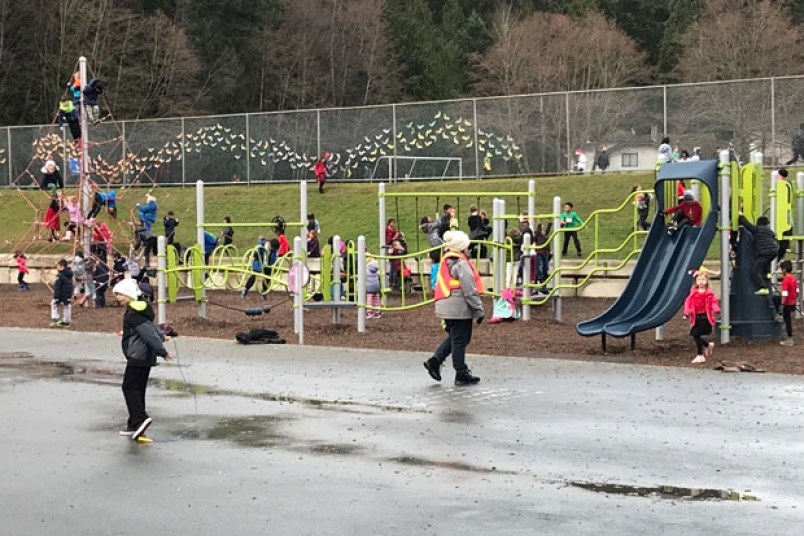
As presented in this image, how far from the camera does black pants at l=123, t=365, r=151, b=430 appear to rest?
40.2ft

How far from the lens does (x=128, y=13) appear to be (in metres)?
67.2

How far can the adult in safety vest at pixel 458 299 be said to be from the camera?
14922 mm

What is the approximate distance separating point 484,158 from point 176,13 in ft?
140

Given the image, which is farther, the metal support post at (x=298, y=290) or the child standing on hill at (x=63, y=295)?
the child standing on hill at (x=63, y=295)

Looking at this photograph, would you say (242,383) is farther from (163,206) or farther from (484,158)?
(163,206)

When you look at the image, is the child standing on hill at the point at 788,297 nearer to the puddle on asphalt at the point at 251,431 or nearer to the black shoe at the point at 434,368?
the black shoe at the point at 434,368

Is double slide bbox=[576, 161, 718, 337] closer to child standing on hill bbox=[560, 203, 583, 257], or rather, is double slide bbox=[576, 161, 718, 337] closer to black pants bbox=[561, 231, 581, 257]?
child standing on hill bbox=[560, 203, 583, 257]

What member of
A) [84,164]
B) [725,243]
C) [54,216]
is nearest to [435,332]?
[725,243]

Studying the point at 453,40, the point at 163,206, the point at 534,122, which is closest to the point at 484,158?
the point at 534,122

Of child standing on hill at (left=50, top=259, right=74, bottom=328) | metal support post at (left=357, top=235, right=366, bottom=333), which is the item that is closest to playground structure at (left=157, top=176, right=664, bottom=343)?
metal support post at (left=357, top=235, right=366, bottom=333)

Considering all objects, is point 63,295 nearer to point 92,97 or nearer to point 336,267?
point 336,267

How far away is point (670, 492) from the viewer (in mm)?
9445

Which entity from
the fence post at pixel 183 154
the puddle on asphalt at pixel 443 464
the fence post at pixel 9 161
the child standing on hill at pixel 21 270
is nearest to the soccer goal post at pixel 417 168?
the fence post at pixel 183 154

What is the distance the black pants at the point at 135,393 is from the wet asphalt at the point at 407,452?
0.27 meters
